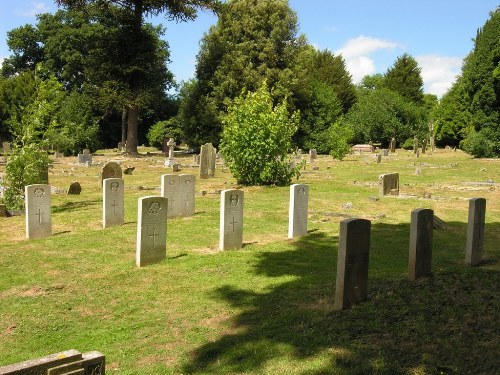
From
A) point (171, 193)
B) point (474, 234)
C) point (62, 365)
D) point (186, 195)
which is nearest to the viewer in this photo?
point (62, 365)

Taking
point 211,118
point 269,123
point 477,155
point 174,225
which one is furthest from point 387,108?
point 174,225

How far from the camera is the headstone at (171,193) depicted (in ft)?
46.3

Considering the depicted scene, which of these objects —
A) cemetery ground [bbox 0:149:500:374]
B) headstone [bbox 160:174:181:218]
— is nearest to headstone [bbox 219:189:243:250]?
cemetery ground [bbox 0:149:500:374]

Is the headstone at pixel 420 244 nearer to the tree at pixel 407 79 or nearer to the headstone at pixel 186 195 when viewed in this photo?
the headstone at pixel 186 195

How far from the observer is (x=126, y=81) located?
132ft

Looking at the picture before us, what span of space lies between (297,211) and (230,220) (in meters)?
1.99

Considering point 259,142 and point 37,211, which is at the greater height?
point 259,142

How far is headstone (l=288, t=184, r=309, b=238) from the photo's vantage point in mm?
11781

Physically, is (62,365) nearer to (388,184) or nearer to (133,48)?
(388,184)

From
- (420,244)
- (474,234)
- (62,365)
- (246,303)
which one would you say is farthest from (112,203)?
(62,365)

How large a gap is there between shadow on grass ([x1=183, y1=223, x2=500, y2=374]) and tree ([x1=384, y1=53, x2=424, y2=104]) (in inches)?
2627

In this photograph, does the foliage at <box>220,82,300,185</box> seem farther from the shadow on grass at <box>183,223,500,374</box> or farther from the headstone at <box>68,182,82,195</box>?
the shadow on grass at <box>183,223,500,374</box>

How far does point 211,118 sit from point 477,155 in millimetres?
21431

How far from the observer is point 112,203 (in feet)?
42.6
